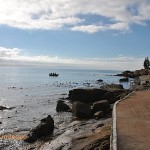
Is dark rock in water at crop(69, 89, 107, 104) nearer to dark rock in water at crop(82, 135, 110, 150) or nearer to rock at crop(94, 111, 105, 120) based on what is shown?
rock at crop(94, 111, 105, 120)

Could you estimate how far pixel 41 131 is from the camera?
→ 21.3 metres

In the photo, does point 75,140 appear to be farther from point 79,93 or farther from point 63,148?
point 79,93

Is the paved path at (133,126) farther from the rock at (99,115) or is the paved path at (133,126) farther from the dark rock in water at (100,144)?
the rock at (99,115)

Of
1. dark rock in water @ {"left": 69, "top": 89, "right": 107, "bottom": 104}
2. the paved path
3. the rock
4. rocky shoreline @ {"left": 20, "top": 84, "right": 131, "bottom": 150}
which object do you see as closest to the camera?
the paved path

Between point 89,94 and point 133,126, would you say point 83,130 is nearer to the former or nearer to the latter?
point 133,126

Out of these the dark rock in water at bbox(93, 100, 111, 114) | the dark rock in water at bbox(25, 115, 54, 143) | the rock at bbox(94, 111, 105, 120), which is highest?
the dark rock in water at bbox(93, 100, 111, 114)

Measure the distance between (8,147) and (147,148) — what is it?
432 inches

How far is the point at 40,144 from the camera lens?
1900cm

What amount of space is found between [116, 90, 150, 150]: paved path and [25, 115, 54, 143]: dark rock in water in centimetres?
512

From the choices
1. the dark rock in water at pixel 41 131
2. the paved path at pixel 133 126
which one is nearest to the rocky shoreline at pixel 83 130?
the dark rock in water at pixel 41 131

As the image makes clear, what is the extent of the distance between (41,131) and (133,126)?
8.68 m

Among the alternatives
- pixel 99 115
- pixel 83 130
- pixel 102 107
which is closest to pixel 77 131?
pixel 83 130

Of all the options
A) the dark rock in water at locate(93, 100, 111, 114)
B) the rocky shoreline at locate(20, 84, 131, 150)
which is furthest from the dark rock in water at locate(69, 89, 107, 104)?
the dark rock in water at locate(93, 100, 111, 114)

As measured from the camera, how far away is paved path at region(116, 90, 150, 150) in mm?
11328
